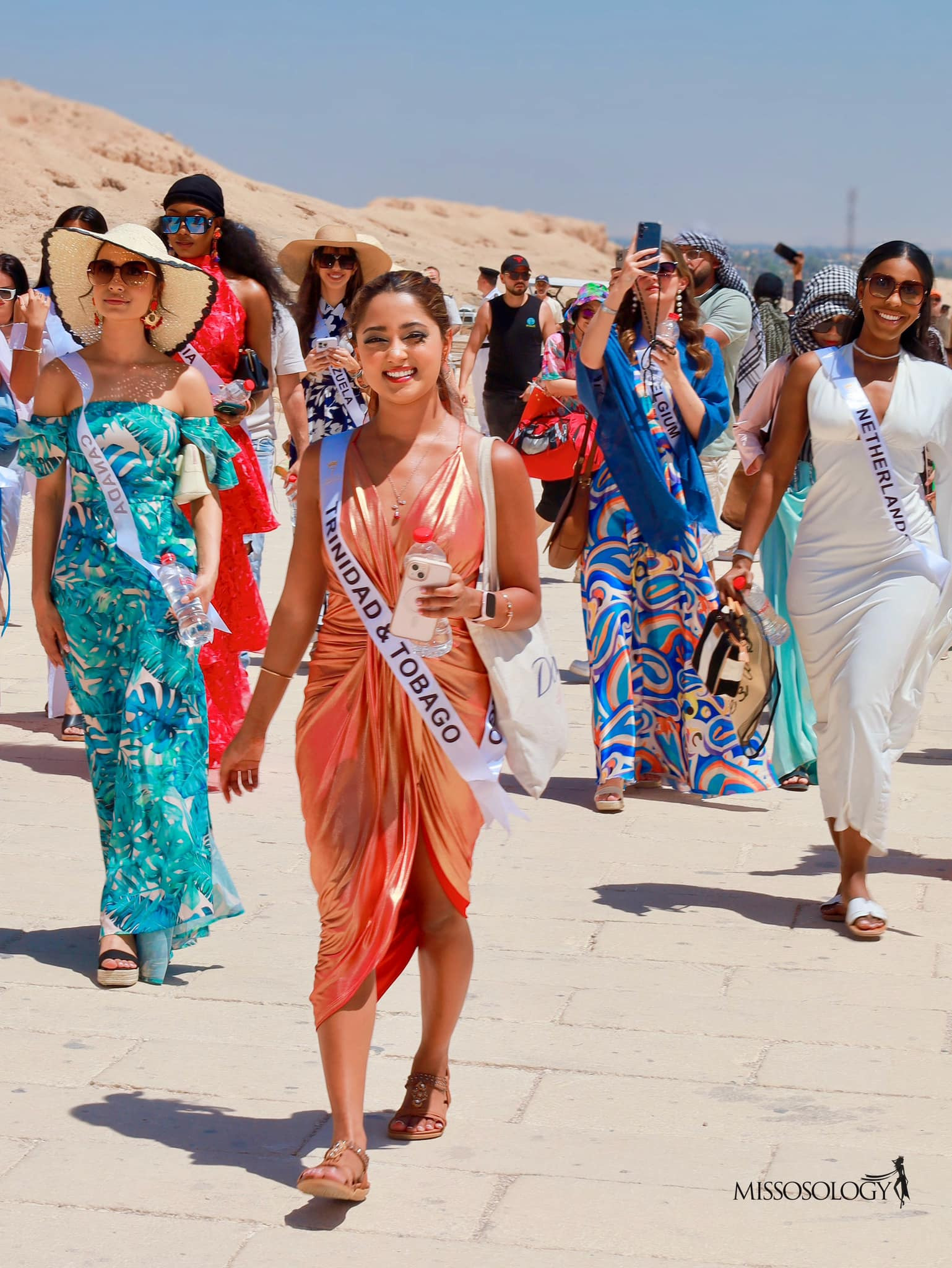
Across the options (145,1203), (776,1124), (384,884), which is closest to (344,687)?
(384,884)

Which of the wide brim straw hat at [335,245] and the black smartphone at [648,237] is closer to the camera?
the black smartphone at [648,237]

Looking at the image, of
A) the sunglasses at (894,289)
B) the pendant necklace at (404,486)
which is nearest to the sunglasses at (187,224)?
the sunglasses at (894,289)

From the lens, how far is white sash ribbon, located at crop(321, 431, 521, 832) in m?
3.71

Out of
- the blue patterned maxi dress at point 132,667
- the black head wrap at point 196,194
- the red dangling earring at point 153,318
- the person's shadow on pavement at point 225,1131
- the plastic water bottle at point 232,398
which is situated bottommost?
the person's shadow on pavement at point 225,1131

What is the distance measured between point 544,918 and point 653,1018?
2.95 ft

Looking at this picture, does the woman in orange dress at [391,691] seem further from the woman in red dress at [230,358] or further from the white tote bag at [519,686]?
the woman in red dress at [230,358]

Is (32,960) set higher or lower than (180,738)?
lower

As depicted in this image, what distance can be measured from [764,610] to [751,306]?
332cm

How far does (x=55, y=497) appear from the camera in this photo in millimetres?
5035

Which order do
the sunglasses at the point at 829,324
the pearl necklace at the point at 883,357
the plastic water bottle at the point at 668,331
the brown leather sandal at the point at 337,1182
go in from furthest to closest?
the plastic water bottle at the point at 668,331 < the sunglasses at the point at 829,324 < the pearl necklace at the point at 883,357 < the brown leather sandal at the point at 337,1182

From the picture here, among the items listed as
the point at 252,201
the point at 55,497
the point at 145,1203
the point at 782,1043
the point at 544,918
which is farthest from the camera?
the point at 252,201

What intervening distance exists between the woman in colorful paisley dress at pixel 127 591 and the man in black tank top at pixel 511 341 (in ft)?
27.3

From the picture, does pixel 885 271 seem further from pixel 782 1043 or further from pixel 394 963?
pixel 394 963

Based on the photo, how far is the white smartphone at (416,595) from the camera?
3.50 meters
